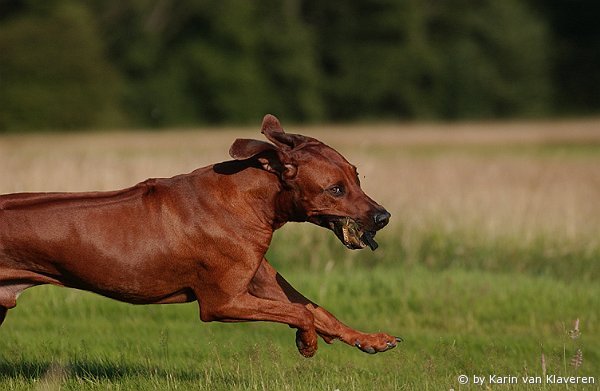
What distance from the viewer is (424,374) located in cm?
806

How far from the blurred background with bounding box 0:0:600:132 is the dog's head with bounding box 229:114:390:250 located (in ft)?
176

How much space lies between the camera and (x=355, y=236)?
7.02m

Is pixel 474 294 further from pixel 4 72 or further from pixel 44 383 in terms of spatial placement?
pixel 4 72

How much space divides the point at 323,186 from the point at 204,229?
0.76m

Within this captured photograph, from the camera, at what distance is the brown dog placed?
7039mm

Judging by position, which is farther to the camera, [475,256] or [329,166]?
[475,256]

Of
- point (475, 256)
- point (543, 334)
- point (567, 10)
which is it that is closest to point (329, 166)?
point (543, 334)

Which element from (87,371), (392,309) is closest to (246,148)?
(87,371)

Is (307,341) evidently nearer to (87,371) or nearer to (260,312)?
(260,312)

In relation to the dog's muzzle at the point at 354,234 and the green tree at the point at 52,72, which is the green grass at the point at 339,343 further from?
the green tree at the point at 52,72

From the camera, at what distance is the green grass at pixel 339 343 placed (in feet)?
26.5

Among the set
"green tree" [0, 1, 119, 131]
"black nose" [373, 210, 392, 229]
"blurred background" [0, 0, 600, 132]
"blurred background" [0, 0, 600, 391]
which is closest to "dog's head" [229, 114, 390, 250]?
"black nose" [373, 210, 392, 229]

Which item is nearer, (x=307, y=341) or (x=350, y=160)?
(x=307, y=341)

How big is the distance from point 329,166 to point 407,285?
522cm
